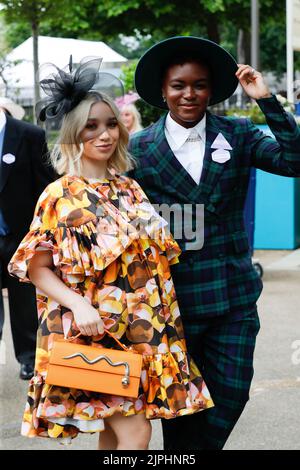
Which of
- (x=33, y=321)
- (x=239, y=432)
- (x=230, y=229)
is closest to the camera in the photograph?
(x=230, y=229)

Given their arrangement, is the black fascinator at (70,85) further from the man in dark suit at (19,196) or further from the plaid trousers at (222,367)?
the man in dark suit at (19,196)

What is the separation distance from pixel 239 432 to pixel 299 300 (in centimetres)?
395

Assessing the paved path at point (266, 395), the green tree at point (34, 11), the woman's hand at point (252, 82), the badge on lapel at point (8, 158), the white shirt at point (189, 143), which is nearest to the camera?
the woman's hand at point (252, 82)

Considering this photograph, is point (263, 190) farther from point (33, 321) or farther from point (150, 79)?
point (150, 79)

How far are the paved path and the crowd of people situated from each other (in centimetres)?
→ 119

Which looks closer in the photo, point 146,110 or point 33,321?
point 33,321

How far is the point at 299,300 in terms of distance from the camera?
8.59m

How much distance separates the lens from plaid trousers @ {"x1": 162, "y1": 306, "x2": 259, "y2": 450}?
3.44m

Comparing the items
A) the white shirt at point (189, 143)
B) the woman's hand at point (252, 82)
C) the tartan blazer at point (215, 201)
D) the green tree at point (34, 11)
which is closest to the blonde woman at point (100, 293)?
the tartan blazer at point (215, 201)

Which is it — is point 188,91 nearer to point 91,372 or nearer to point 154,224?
point 154,224

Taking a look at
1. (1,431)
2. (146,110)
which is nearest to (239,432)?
(1,431)

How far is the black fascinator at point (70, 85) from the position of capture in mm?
3299

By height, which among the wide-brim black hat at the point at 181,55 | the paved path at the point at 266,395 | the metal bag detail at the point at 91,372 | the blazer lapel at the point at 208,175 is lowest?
the paved path at the point at 266,395

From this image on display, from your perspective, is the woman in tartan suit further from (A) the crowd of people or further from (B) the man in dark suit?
(B) the man in dark suit
